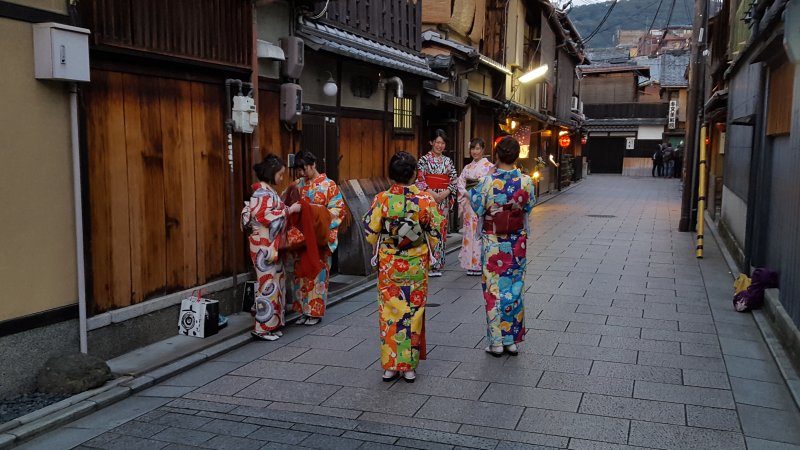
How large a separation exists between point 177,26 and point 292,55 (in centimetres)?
209

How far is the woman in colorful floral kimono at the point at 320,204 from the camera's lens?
797 cm

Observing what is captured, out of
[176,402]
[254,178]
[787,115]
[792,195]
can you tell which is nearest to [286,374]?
[176,402]

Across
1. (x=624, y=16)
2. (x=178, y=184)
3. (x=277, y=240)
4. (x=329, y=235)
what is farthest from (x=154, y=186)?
(x=624, y=16)

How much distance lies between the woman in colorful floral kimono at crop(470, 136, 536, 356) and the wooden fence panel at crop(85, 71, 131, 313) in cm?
362

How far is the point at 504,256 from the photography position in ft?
21.6

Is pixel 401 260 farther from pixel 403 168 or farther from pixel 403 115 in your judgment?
pixel 403 115

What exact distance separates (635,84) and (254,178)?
48.5 m

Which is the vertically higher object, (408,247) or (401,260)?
(408,247)

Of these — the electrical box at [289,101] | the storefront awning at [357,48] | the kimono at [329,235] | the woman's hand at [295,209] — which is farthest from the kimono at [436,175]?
the woman's hand at [295,209]

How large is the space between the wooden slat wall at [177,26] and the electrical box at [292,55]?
85 cm

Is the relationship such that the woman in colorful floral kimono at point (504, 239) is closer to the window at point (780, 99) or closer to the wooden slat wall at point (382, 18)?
the window at point (780, 99)

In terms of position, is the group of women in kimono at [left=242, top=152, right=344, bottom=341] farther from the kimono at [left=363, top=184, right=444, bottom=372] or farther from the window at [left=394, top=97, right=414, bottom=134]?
the window at [left=394, top=97, right=414, bottom=134]

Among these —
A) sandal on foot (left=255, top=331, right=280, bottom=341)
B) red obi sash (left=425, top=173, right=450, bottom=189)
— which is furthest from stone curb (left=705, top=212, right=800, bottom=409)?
sandal on foot (left=255, top=331, right=280, bottom=341)

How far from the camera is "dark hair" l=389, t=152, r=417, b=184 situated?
599 centimetres
